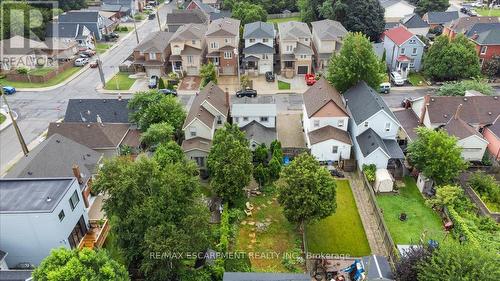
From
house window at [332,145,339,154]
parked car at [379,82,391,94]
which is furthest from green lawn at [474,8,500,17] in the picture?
house window at [332,145,339,154]

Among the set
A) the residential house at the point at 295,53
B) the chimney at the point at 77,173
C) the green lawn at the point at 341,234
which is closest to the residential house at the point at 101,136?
the chimney at the point at 77,173

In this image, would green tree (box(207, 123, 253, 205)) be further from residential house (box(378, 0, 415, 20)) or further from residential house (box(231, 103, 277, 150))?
residential house (box(378, 0, 415, 20))

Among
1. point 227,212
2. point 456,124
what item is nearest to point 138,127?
point 227,212

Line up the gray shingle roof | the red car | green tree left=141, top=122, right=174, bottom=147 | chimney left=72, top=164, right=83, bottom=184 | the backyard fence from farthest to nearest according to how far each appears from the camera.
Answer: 1. the gray shingle roof
2. the red car
3. green tree left=141, top=122, right=174, bottom=147
4. chimney left=72, top=164, right=83, bottom=184
5. the backyard fence

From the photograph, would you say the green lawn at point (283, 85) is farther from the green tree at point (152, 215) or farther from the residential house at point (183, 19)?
the green tree at point (152, 215)

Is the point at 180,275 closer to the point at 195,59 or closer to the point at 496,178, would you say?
the point at 496,178
